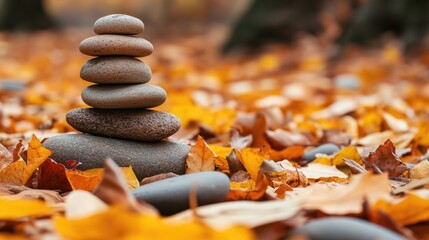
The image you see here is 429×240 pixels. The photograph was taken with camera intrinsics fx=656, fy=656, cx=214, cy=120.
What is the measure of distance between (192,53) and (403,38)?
14.9 ft

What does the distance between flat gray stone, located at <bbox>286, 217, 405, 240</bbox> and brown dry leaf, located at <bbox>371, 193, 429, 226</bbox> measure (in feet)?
0.56

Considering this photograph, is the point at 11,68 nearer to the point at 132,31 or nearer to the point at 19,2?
the point at 132,31

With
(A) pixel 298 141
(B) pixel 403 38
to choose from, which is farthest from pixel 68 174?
(B) pixel 403 38

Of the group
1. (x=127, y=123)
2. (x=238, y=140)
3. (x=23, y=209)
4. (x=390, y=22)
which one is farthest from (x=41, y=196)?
(x=390, y=22)

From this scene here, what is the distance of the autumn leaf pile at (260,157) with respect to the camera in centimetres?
125

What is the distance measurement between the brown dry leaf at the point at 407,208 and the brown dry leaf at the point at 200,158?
67cm

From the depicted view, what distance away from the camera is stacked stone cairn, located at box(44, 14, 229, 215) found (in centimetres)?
191

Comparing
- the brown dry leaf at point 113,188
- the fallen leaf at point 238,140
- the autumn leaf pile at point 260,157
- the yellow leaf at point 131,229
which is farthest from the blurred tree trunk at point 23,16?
the yellow leaf at point 131,229

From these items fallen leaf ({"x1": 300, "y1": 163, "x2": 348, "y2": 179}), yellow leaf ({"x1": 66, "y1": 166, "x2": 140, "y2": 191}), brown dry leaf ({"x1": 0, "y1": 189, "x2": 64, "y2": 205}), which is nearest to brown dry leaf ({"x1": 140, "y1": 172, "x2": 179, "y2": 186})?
yellow leaf ({"x1": 66, "y1": 166, "x2": 140, "y2": 191})

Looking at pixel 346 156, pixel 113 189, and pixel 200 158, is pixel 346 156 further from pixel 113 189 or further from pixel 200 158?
pixel 113 189

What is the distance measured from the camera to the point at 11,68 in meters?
7.33

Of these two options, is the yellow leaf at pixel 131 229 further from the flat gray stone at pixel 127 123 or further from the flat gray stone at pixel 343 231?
the flat gray stone at pixel 127 123

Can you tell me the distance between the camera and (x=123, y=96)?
1943 mm

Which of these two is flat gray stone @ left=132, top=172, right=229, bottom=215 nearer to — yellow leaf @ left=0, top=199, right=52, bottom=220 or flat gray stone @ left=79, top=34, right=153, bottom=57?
yellow leaf @ left=0, top=199, right=52, bottom=220
